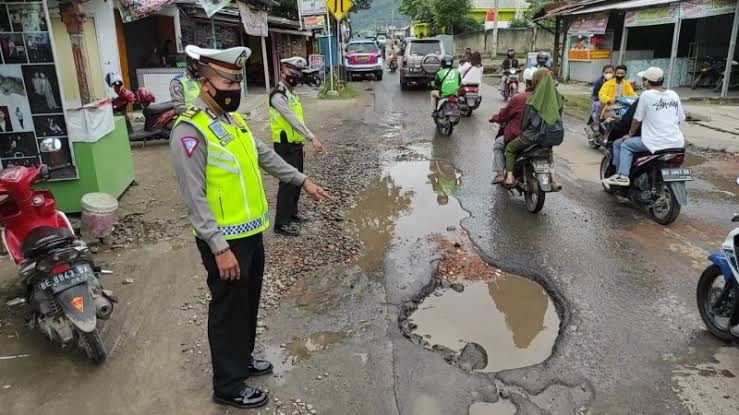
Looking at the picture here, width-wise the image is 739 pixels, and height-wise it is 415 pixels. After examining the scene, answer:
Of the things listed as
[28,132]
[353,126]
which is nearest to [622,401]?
[28,132]

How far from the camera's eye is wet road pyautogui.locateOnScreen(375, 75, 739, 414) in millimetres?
3094

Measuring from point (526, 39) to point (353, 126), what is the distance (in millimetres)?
30694

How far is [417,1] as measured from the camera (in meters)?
48.5

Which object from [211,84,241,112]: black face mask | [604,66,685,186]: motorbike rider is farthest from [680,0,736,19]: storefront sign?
[211,84,241,112]: black face mask

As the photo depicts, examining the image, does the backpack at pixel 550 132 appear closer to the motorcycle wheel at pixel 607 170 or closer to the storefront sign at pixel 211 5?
the motorcycle wheel at pixel 607 170

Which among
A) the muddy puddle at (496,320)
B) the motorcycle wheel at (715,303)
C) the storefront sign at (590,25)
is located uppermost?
the storefront sign at (590,25)

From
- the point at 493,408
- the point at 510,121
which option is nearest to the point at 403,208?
the point at 510,121

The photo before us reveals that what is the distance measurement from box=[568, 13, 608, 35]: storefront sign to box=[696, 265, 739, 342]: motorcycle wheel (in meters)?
17.3

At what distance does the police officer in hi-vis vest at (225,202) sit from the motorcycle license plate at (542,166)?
407 cm

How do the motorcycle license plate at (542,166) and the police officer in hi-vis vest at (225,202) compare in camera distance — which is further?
the motorcycle license plate at (542,166)

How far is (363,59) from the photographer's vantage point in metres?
24.2

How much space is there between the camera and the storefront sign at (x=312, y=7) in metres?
17.5

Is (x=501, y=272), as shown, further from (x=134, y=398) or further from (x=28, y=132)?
(x=28, y=132)

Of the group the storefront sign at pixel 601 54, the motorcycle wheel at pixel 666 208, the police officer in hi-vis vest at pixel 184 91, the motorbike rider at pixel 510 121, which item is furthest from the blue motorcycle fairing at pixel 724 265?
the storefront sign at pixel 601 54
